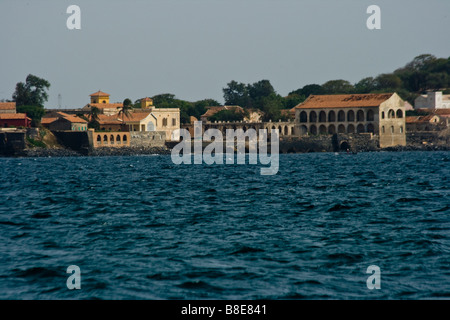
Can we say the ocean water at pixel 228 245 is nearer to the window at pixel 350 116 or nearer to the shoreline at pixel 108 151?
the shoreline at pixel 108 151

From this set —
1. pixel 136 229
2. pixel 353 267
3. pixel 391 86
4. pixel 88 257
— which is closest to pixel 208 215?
pixel 136 229

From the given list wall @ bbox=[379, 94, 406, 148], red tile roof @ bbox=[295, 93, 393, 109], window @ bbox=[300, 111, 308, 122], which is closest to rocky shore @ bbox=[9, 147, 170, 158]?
window @ bbox=[300, 111, 308, 122]

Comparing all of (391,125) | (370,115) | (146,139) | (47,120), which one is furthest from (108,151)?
(391,125)

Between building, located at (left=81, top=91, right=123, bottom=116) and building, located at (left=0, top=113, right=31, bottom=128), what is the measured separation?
1752 centimetres

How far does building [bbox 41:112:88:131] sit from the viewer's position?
10244cm

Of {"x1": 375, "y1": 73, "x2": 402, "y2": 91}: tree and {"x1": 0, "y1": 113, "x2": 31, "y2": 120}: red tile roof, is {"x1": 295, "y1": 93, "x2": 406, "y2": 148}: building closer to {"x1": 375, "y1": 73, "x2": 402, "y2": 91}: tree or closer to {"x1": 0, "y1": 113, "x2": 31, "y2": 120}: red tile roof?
{"x1": 375, "y1": 73, "x2": 402, "y2": 91}: tree

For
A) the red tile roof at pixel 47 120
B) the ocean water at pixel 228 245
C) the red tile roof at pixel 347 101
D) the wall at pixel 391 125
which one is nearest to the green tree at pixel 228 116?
the red tile roof at pixel 347 101

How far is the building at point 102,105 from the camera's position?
121 m

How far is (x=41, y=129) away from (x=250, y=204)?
7742cm

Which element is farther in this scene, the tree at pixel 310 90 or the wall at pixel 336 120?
the tree at pixel 310 90

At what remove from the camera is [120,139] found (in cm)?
10506

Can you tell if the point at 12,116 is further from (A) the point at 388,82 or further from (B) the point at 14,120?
(A) the point at 388,82

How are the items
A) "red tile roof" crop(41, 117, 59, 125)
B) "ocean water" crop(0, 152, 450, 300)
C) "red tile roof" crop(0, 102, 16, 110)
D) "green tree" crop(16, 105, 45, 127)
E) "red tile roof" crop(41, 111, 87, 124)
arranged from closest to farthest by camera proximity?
"ocean water" crop(0, 152, 450, 300) → "green tree" crop(16, 105, 45, 127) → "red tile roof" crop(41, 111, 87, 124) → "red tile roof" crop(0, 102, 16, 110) → "red tile roof" crop(41, 117, 59, 125)

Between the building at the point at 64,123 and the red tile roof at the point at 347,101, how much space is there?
35.1 m
